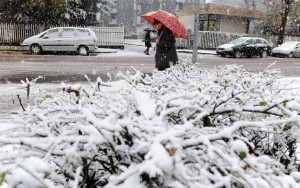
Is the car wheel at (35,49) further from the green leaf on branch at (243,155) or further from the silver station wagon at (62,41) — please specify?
the green leaf on branch at (243,155)

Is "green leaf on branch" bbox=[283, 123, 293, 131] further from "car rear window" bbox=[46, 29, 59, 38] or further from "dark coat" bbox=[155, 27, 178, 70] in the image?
"car rear window" bbox=[46, 29, 59, 38]

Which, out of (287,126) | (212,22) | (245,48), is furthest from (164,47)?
(212,22)

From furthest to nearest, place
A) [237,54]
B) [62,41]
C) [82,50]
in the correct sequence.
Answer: [237,54] → [82,50] → [62,41]

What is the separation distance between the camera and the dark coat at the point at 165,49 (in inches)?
297

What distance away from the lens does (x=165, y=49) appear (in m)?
7.64

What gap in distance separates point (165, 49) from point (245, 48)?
17.9 m

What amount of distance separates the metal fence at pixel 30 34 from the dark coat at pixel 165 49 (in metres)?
18.8

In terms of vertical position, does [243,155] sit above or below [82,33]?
below

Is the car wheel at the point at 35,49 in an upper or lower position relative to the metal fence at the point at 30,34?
lower

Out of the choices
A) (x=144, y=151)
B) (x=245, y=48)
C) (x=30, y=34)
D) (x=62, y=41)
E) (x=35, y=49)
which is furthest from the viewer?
(x=30, y=34)

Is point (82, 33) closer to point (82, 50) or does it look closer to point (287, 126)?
point (82, 50)

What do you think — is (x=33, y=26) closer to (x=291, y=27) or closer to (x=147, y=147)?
(x=147, y=147)

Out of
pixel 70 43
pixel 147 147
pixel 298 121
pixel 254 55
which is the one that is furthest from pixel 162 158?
pixel 254 55

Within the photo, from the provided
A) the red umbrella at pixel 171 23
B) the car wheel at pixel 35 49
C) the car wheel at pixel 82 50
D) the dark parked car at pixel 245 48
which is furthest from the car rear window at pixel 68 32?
the red umbrella at pixel 171 23
